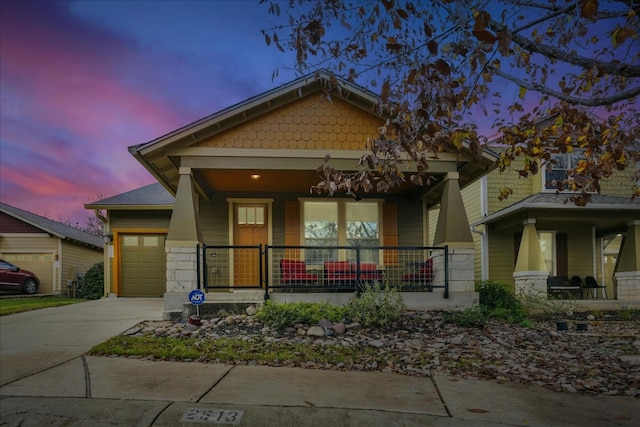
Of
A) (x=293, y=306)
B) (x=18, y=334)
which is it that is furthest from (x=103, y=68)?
(x=293, y=306)

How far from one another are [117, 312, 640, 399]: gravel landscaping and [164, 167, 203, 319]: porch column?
26.7 inches

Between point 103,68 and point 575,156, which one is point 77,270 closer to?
point 103,68

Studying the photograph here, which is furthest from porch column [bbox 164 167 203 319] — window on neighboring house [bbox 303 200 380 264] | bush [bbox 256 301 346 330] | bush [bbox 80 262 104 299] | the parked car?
the parked car

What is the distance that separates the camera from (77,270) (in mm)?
22141

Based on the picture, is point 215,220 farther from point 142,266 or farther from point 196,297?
point 142,266

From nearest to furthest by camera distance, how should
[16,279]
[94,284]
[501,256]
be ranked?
[501,256], [94,284], [16,279]

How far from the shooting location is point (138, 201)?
15.3 m

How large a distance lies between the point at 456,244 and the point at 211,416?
22.8 ft

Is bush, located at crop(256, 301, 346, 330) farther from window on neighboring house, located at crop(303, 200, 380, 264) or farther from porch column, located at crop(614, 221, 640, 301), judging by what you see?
porch column, located at crop(614, 221, 640, 301)

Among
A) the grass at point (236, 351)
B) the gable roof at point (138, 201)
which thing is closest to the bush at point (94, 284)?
the gable roof at point (138, 201)

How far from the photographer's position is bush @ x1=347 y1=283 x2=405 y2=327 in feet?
26.2

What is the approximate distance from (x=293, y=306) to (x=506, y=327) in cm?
383

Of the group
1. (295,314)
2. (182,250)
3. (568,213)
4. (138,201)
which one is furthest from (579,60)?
(138,201)

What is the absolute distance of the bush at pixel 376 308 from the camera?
26.2 ft
